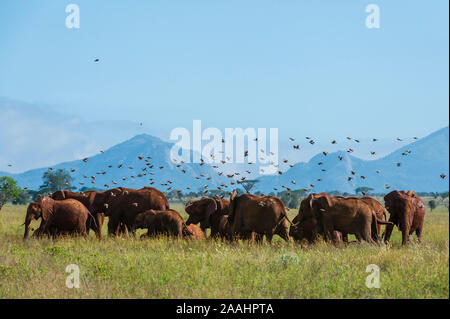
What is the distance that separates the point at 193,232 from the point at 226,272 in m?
6.12

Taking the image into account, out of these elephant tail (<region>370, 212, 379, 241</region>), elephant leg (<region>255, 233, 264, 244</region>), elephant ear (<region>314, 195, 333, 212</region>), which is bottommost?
elephant leg (<region>255, 233, 264, 244</region>)

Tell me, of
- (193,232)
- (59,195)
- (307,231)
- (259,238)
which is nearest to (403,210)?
(307,231)

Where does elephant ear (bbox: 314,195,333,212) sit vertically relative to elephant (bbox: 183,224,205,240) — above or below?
above

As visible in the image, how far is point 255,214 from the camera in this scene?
1644 cm

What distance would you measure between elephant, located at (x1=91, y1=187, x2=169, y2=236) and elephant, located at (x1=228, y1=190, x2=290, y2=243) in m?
4.03

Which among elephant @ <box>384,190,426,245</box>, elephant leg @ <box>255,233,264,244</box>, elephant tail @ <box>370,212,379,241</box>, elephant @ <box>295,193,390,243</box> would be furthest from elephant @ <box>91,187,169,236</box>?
elephant @ <box>384,190,426,245</box>

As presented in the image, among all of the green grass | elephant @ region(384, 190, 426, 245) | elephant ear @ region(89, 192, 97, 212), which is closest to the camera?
the green grass

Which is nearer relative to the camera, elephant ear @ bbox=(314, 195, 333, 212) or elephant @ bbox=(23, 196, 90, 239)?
elephant ear @ bbox=(314, 195, 333, 212)

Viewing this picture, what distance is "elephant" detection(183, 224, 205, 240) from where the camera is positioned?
17786 mm

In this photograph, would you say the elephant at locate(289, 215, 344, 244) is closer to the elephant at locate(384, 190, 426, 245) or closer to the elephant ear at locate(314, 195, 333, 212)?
the elephant ear at locate(314, 195, 333, 212)

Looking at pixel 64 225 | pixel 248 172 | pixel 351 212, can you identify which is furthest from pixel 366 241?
pixel 64 225

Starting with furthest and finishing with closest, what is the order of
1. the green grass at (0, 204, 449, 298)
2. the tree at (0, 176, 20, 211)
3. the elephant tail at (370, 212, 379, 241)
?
the tree at (0, 176, 20, 211) < the elephant tail at (370, 212, 379, 241) < the green grass at (0, 204, 449, 298)

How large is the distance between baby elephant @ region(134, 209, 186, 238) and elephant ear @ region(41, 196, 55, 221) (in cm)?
270
